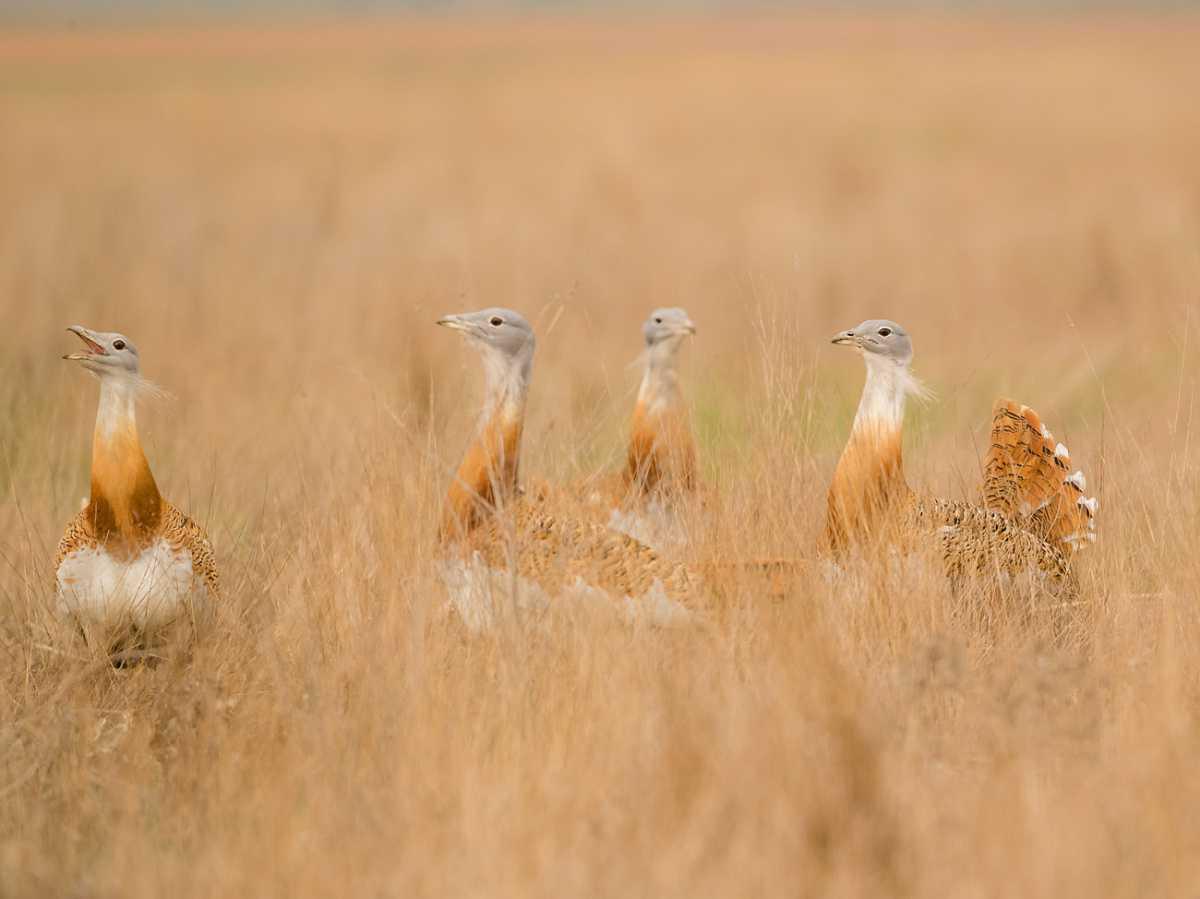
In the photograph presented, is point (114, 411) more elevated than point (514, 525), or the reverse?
point (114, 411)

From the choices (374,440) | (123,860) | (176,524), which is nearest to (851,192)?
(374,440)

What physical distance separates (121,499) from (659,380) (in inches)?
85.0

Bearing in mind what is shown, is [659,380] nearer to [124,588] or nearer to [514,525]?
[514,525]

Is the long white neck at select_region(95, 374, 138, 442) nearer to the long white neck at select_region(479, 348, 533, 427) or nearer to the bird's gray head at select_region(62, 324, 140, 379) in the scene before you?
the bird's gray head at select_region(62, 324, 140, 379)

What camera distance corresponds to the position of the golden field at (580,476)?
3.03 metres

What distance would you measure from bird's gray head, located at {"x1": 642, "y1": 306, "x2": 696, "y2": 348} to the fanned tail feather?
47.3 inches

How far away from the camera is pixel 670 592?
164 inches

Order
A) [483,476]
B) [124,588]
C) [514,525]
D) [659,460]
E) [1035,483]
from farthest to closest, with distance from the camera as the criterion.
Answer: [659,460], [1035,483], [483,476], [514,525], [124,588]

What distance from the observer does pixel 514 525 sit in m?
4.18

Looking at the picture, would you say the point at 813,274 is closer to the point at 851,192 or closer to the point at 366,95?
the point at 851,192

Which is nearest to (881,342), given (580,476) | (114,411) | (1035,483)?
(1035,483)

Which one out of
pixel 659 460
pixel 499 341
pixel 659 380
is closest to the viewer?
pixel 499 341

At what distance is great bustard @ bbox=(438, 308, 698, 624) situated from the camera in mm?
4180

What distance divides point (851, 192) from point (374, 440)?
10.7 m
